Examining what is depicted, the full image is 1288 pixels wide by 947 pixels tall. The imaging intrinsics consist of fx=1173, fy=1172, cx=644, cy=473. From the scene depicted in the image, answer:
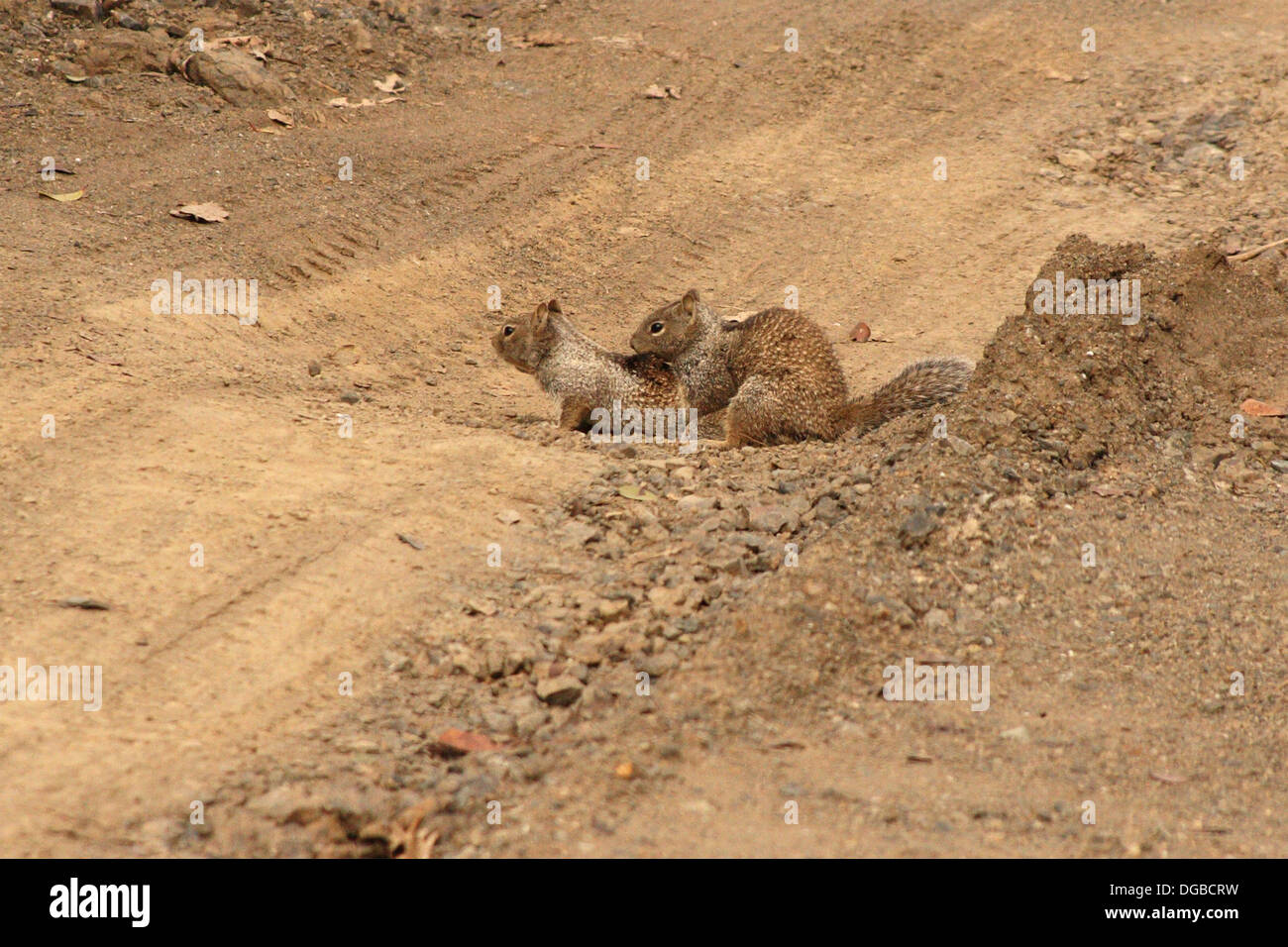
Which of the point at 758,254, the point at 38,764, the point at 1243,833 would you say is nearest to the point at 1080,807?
the point at 1243,833

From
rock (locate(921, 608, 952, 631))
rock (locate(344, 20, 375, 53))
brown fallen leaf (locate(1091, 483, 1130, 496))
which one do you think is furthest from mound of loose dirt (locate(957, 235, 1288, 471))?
rock (locate(344, 20, 375, 53))

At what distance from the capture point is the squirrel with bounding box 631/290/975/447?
295 inches

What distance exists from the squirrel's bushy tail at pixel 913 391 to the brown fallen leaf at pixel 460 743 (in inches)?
151

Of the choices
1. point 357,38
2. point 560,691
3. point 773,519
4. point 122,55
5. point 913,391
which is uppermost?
point 357,38

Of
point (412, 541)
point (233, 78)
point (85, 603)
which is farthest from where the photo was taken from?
point (233, 78)

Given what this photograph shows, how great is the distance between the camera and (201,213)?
950 centimetres

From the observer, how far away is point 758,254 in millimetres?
11070

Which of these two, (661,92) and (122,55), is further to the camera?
(661,92)

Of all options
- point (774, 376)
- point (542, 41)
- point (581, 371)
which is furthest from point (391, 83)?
point (774, 376)

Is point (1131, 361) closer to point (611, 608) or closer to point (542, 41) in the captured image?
point (611, 608)

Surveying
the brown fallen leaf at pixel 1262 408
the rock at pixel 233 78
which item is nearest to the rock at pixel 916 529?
the brown fallen leaf at pixel 1262 408

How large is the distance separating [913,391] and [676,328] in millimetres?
2072

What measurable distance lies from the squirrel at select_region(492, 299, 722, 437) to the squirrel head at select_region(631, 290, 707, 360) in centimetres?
14

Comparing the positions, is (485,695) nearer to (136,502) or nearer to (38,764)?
(38,764)
